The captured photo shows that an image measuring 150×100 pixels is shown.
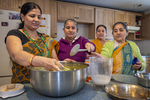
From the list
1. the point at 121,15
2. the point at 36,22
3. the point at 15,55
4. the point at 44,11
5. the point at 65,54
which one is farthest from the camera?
the point at 121,15

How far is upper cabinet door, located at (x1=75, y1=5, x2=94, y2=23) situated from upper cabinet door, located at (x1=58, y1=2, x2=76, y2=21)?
5.9 inches

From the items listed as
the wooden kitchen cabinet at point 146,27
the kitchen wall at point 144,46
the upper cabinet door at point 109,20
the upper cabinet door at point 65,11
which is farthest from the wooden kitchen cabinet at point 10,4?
the kitchen wall at point 144,46

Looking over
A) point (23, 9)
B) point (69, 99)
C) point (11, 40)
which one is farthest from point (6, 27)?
point (69, 99)

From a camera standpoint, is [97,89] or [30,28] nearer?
[97,89]

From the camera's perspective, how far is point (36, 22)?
0.96 meters

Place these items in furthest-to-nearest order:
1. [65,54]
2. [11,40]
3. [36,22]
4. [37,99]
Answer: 1. [65,54]
2. [36,22]
3. [11,40]
4. [37,99]

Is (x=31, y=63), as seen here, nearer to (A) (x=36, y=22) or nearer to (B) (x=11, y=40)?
(B) (x=11, y=40)

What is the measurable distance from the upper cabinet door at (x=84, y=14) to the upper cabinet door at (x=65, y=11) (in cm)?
15

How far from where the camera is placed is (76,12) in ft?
9.98

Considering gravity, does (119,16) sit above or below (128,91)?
above

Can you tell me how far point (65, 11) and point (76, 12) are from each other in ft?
1.05

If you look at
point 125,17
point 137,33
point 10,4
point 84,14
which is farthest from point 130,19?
point 10,4

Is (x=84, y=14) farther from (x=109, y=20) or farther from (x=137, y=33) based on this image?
(x=137, y=33)

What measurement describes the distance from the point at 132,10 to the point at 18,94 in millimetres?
4231
